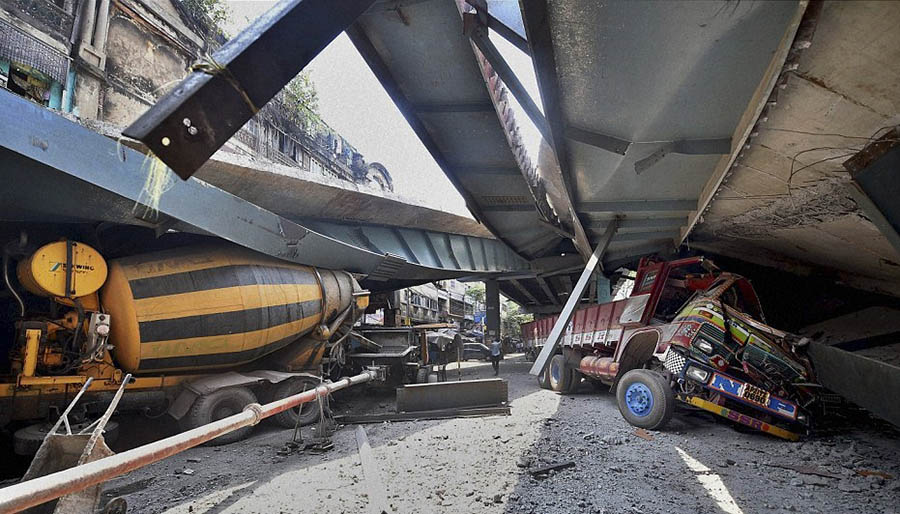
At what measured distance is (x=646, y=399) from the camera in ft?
17.6

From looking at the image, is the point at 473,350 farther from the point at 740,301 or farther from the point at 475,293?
the point at 475,293

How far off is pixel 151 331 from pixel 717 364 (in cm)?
613

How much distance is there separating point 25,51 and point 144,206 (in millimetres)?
9187

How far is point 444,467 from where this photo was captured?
4.05 meters

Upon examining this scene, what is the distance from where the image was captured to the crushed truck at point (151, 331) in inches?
161

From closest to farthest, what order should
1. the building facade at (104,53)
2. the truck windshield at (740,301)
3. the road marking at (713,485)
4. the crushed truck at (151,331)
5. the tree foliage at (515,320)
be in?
→ 1. the road marking at (713,485)
2. the crushed truck at (151,331)
3. the truck windshield at (740,301)
4. the building facade at (104,53)
5. the tree foliage at (515,320)

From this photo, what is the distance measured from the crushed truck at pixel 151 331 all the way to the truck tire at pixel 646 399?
3998 millimetres

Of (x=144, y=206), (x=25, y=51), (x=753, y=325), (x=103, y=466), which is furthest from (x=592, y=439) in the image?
(x=25, y=51)

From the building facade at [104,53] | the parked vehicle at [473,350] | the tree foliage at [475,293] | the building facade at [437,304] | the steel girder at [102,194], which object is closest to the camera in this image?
the steel girder at [102,194]

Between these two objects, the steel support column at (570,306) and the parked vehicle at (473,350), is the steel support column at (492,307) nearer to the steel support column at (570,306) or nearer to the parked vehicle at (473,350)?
the parked vehicle at (473,350)

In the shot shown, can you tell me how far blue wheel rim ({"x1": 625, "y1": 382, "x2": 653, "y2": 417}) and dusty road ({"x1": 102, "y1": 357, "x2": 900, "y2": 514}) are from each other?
0.26 metres

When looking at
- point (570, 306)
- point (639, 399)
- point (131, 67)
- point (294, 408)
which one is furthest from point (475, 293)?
point (639, 399)

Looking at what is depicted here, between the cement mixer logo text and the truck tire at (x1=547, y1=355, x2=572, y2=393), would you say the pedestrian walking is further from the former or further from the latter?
the cement mixer logo text

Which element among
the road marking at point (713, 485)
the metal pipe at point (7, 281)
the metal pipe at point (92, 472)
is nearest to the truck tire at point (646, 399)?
the road marking at point (713, 485)
